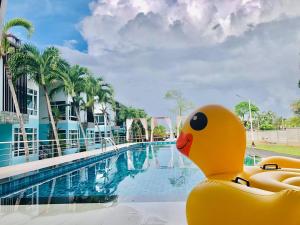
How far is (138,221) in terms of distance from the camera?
12.2ft

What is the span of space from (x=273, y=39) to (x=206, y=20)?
405 cm

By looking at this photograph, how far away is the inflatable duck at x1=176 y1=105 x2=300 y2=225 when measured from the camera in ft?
6.30

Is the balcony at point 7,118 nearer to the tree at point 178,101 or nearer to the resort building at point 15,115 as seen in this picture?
the resort building at point 15,115

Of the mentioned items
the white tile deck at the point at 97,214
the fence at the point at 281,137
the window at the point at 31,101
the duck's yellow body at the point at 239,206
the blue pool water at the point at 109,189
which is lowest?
the blue pool water at the point at 109,189

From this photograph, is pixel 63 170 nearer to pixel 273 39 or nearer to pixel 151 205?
pixel 151 205

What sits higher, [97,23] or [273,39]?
[97,23]

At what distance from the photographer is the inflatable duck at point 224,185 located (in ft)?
6.30

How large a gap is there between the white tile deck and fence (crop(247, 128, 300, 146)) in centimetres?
1627

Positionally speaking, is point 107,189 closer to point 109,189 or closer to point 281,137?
point 109,189

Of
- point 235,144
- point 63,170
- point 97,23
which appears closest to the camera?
point 235,144

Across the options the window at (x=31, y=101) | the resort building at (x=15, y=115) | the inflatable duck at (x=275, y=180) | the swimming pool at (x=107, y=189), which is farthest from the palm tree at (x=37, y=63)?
the inflatable duck at (x=275, y=180)

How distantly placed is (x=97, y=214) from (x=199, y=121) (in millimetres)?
2202

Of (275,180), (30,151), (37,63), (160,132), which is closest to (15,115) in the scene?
(30,151)

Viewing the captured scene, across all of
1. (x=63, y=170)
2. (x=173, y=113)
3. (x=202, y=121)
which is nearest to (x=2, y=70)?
(x=63, y=170)
